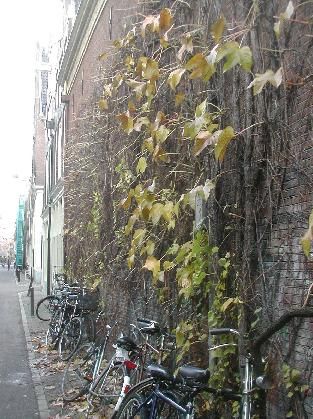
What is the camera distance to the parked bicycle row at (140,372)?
4121mm

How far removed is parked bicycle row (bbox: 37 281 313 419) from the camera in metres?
4.12

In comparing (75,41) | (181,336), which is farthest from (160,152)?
(75,41)

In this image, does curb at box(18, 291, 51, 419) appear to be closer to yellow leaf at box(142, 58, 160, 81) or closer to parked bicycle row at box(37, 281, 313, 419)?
parked bicycle row at box(37, 281, 313, 419)

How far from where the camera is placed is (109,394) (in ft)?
20.8

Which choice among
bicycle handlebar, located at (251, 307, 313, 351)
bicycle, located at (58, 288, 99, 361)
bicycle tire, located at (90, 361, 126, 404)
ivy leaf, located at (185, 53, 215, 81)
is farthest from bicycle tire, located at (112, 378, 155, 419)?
bicycle, located at (58, 288, 99, 361)

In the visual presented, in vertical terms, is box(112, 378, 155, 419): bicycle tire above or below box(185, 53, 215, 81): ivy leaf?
below

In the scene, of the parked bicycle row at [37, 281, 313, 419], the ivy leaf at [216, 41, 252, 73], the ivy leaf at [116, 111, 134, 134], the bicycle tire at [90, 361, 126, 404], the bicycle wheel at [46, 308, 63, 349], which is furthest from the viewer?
the bicycle wheel at [46, 308, 63, 349]

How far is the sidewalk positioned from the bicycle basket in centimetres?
105

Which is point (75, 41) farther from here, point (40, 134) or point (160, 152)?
point (40, 134)

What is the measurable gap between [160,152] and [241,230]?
0.96 metres

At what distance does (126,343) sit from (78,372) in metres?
2.43

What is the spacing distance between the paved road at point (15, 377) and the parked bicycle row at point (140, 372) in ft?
1.83

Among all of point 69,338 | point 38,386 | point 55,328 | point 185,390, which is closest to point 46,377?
point 38,386

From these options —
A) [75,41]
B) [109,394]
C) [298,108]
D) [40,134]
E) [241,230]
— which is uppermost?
[40,134]
